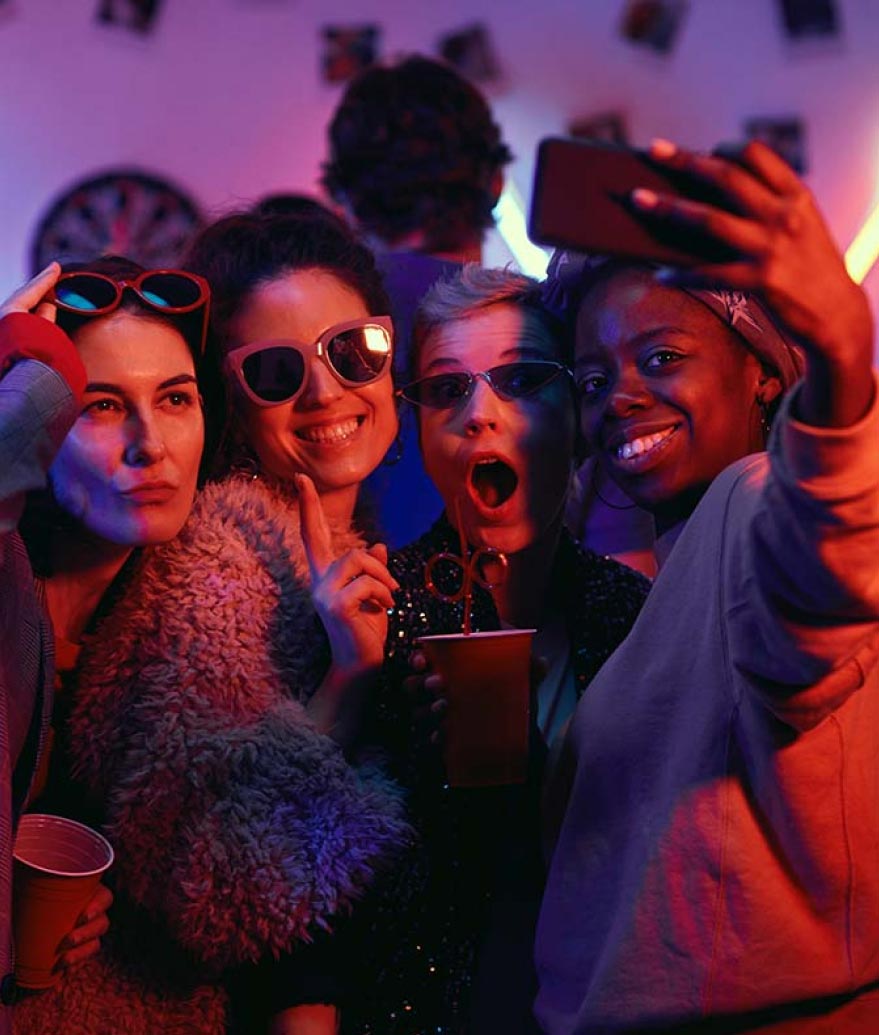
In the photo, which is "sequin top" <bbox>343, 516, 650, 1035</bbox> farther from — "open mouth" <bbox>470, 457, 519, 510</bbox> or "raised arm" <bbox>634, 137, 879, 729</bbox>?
"raised arm" <bbox>634, 137, 879, 729</bbox>

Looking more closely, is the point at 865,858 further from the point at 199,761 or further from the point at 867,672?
the point at 199,761

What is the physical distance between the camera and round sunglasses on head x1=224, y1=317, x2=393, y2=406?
226 cm

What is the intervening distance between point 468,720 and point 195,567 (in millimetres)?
513

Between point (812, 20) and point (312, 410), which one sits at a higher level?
point (812, 20)

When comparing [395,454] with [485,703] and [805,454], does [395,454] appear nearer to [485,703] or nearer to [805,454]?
[485,703]

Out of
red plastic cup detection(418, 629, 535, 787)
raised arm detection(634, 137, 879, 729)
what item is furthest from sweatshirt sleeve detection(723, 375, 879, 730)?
red plastic cup detection(418, 629, 535, 787)

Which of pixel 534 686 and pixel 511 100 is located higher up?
pixel 511 100

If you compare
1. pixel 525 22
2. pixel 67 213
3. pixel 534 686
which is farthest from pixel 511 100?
pixel 534 686

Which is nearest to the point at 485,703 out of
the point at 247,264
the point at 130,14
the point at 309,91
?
the point at 247,264

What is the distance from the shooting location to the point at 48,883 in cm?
170

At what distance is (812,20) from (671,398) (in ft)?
15.7

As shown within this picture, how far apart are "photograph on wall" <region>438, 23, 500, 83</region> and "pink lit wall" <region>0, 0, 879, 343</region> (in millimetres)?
53

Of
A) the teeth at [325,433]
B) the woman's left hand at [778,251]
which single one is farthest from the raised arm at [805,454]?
the teeth at [325,433]

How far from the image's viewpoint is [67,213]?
5.95 m
